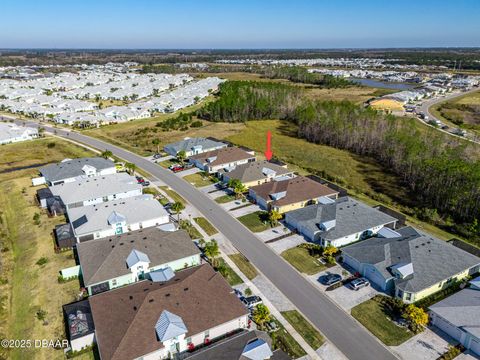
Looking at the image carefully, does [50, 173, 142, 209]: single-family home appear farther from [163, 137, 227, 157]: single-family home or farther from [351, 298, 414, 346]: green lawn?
[351, 298, 414, 346]: green lawn

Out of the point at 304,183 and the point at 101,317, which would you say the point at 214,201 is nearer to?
the point at 304,183

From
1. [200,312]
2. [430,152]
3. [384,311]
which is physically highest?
[430,152]

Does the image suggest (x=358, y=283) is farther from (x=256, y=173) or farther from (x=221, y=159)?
(x=221, y=159)

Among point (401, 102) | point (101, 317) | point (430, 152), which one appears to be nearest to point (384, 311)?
point (101, 317)

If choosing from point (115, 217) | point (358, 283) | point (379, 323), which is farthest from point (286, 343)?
point (115, 217)

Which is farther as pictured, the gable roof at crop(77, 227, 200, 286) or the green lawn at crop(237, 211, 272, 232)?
the green lawn at crop(237, 211, 272, 232)

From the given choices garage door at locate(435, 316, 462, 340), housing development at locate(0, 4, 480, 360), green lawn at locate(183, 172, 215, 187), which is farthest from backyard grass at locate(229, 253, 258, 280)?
green lawn at locate(183, 172, 215, 187)
